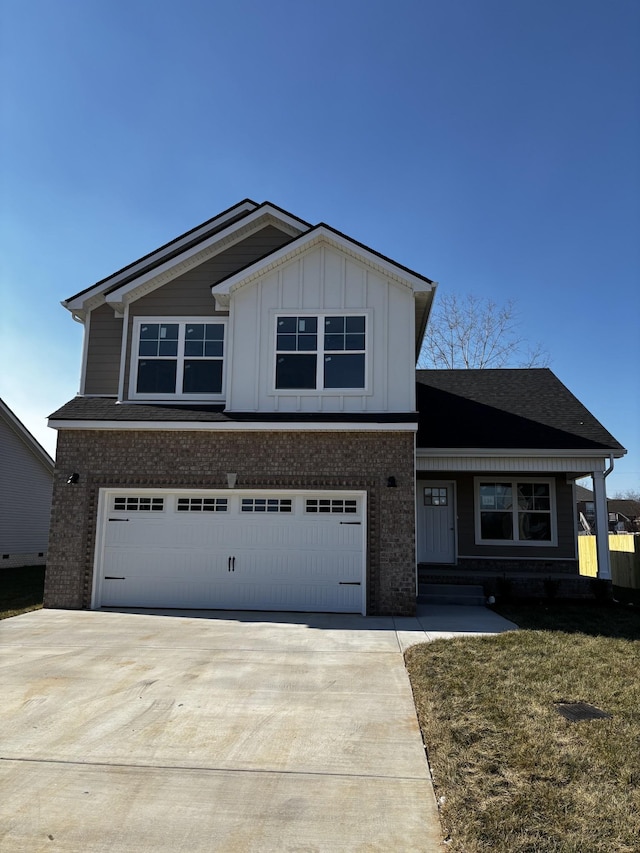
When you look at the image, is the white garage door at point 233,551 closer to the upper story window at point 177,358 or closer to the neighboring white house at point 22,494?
the upper story window at point 177,358

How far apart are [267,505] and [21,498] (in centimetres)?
1386

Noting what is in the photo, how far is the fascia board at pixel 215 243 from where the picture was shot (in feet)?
41.8

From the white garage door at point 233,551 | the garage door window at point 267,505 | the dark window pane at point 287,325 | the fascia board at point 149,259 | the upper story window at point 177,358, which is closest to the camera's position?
the white garage door at point 233,551

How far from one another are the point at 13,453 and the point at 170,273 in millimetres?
11958

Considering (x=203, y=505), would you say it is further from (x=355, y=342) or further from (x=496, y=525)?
(x=496, y=525)

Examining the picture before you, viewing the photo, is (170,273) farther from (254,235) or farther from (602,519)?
(602,519)

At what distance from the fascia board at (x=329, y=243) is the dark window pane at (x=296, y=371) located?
1.72 metres

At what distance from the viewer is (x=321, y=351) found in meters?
12.0

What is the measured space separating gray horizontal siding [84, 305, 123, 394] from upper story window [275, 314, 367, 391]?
3.75 m

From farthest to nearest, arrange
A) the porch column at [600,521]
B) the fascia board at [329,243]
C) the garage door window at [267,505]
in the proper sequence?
the porch column at [600,521], the fascia board at [329,243], the garage door window at [267,505]

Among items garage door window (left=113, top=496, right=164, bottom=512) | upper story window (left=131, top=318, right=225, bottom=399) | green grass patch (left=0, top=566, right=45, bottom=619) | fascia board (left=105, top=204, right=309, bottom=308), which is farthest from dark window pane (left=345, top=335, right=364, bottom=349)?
green grass patch (left=0, top=566, right=45, bottom=619)

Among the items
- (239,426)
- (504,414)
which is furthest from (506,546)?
(239,426)

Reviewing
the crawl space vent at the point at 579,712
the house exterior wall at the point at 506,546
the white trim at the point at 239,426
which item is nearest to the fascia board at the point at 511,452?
the house exterior wall at the point at 506,546

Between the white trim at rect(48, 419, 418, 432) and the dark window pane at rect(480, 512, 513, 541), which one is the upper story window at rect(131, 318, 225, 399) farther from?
the dark window pane at rect(480, 512, 513, 541)
